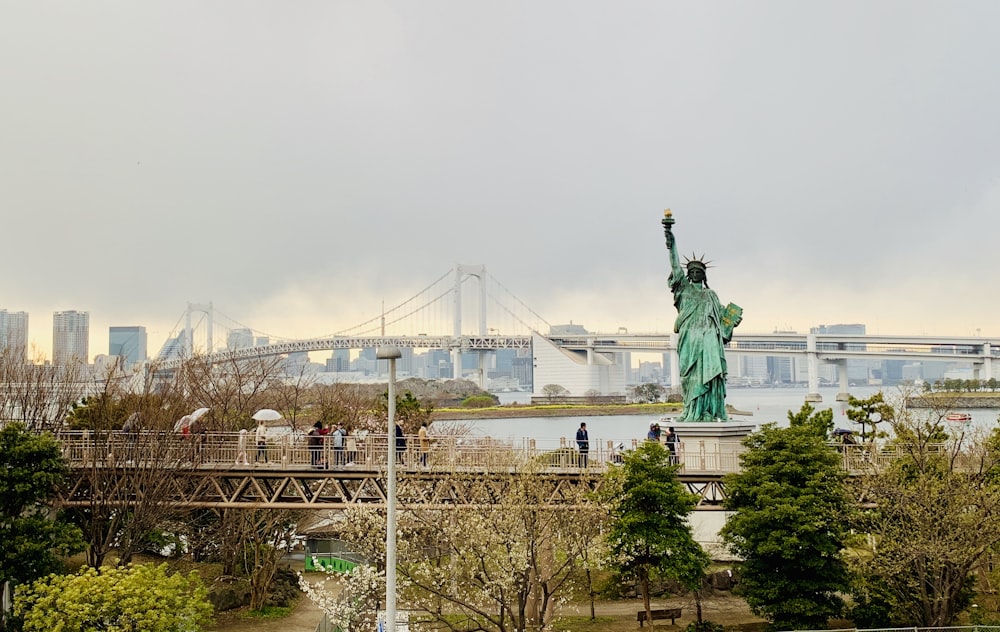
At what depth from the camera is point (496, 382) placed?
11269 centimetres

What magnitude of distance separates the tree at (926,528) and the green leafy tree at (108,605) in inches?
530

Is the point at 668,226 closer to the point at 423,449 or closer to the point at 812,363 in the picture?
the point at 423,449

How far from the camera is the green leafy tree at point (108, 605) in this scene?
13.4m

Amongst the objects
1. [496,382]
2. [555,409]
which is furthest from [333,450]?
[496,382]

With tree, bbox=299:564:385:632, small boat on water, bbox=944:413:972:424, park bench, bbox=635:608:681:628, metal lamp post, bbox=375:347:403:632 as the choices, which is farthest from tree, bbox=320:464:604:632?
small boat on water, bbox=944:413:972:424

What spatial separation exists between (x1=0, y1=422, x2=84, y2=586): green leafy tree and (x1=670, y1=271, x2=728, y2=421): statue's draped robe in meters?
15.5

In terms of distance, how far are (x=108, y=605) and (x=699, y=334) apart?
51.4 feet

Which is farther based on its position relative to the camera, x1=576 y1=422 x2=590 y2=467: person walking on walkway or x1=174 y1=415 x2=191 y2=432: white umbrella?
x1=174 y1=415 x2=191 y2=432: white umbrella

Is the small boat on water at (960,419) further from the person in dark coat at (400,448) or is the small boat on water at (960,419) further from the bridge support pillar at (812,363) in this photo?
the bridge support pillar at (812,363)

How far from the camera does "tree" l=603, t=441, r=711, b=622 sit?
16.8 metres

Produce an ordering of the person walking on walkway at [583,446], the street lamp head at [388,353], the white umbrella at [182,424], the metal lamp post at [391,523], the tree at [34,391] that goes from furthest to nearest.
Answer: the tree at [34,391], the white umbrella at [182,424], the person walking on walkway at [583,446], the metal lamp post at [391,523], the street lamp head at [388,353]

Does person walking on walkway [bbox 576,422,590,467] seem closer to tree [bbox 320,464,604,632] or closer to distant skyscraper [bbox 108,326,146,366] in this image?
tree [bbox 320,464,604,632]

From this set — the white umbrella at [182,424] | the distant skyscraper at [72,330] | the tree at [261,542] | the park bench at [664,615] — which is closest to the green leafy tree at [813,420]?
the park bench at [664,615]

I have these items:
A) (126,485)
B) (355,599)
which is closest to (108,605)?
(355,599)
